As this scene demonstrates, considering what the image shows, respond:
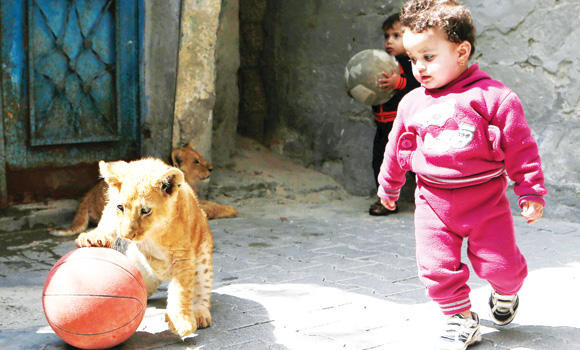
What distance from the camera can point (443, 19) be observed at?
307cm

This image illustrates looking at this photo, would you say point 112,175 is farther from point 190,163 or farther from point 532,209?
point 190,163

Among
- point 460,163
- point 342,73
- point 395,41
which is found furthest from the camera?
point 342,73

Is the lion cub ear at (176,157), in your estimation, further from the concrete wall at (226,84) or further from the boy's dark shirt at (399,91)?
the boy's dark shirt at (399,91)

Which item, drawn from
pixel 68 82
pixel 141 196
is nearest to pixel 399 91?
pixel 68 82

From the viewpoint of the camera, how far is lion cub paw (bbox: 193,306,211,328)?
3.44 metres

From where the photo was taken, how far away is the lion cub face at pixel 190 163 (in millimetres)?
6465

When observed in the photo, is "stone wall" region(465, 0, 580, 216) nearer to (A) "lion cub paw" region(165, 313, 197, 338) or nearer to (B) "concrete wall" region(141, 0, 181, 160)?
(B) "concrete wall" region(141, 0, 181, 160)

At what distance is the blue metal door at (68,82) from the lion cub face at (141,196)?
9.88 ft

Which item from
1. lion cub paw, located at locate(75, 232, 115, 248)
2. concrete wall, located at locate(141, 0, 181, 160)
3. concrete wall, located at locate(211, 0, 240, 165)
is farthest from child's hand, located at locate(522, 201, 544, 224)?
concrete wall, located at locate(211, 0, 240, 165)

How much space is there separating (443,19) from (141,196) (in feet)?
5.55

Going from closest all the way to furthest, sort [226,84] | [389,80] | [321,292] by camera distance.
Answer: [321,292] → [389,80] → [226,84]

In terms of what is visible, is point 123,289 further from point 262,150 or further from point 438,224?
point 262,150

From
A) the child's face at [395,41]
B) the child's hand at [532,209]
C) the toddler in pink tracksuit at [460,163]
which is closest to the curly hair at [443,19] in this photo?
the toddler in pink tracksuit at [460,163]

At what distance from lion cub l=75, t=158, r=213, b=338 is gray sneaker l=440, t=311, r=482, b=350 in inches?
49.2
